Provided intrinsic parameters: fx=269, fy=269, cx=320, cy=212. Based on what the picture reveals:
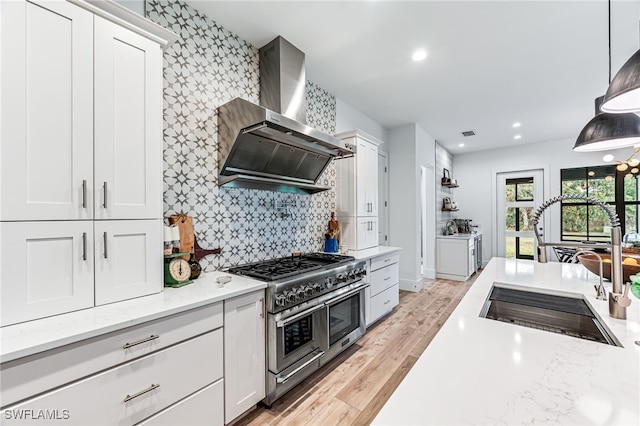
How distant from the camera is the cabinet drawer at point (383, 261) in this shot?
318 cm

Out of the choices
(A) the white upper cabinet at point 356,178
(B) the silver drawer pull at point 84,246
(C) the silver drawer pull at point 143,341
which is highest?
(A) the white upper cabinet at point 356,178

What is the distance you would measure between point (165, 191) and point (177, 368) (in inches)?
44.8

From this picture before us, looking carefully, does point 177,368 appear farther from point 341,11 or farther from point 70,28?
point 341,11

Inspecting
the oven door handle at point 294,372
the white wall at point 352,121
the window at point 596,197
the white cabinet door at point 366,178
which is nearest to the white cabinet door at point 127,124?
the oven door handle at point 294,372

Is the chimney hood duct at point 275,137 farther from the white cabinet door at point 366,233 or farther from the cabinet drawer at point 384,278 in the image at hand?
the cabinet drawer at point 384,278

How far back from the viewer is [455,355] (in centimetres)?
86

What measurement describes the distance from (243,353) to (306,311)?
20.8 inches

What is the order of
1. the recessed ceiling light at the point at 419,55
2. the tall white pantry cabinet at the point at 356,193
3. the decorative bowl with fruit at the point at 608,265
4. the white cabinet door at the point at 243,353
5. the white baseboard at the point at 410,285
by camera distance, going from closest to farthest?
the decorative bowl with fruit at the point at 608,265 → the white cabinet door at the point at 243,353 → the recessed ceiling light at the point at 419,55 → the tall white pantry cabinet at the point at 356,193 → the white baseboard at the point at 410,285

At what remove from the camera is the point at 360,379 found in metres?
2.24

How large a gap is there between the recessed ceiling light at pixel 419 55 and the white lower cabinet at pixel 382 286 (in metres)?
2.18

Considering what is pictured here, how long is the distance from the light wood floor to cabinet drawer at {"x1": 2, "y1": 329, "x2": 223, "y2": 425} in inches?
24.2

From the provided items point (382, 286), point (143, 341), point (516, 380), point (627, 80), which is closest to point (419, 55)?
point (627, 80)

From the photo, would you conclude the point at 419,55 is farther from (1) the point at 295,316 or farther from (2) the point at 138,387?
(2) the point at 138,387

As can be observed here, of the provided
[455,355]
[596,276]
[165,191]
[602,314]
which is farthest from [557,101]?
[165,191]
